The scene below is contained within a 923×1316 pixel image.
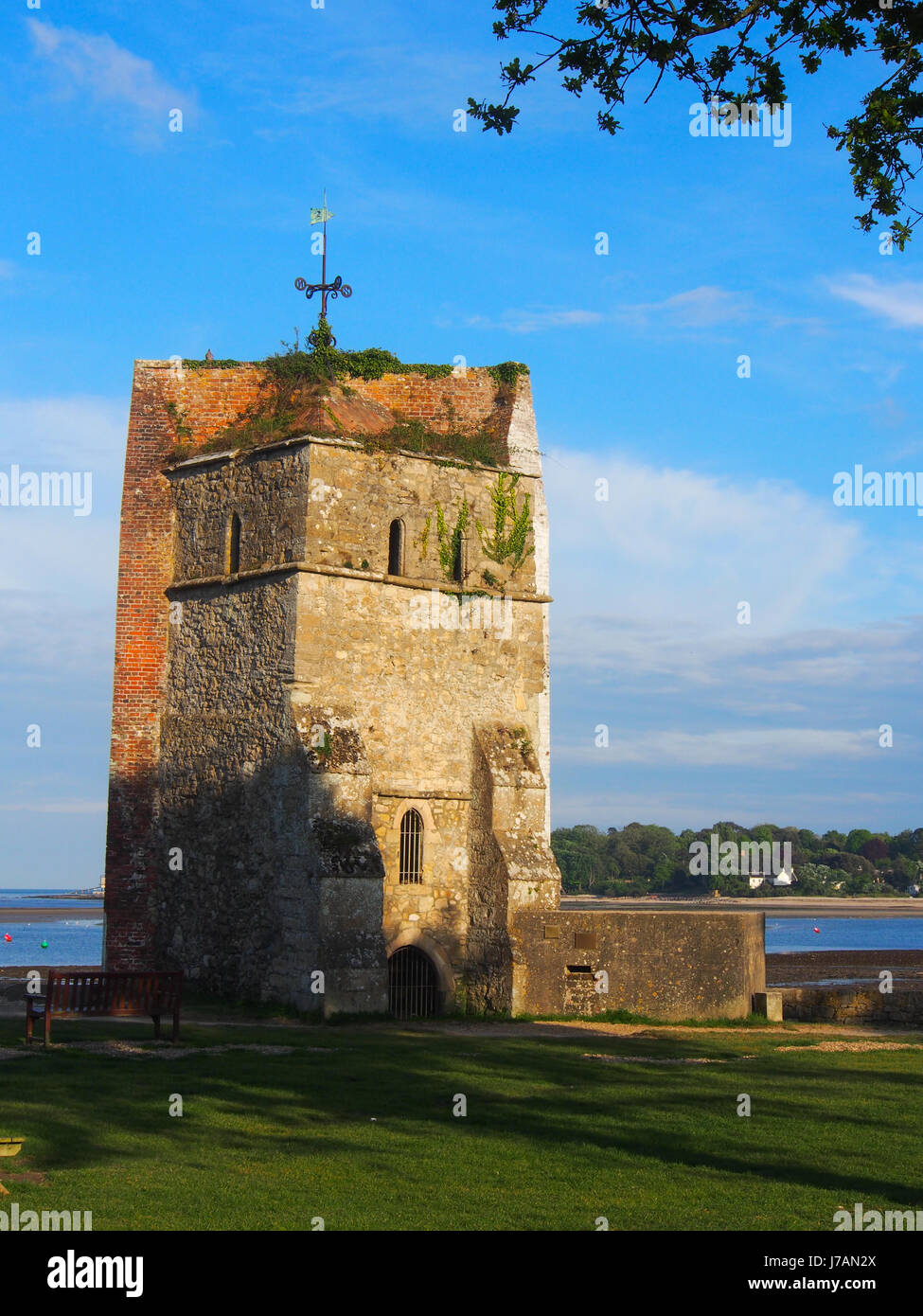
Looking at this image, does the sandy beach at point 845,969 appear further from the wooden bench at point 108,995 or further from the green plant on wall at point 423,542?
the wooden bench at point 108,995

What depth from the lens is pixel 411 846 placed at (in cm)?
2331

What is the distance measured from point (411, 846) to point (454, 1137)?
38.1 feet

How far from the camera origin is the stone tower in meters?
21.8

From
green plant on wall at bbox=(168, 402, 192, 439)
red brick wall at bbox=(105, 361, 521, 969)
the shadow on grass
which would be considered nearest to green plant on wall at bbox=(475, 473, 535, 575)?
red brick wall at bbox=(105, 361, 521, 969)

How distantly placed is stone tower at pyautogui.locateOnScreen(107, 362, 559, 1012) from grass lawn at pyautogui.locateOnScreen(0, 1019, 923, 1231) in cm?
426

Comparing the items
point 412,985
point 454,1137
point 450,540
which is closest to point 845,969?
point 412,985

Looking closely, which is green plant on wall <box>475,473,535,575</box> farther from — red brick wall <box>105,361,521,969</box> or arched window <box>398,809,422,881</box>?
arched window <box>398,809,422,881</box>

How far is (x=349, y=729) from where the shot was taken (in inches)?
877

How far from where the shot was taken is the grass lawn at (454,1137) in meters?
9.21

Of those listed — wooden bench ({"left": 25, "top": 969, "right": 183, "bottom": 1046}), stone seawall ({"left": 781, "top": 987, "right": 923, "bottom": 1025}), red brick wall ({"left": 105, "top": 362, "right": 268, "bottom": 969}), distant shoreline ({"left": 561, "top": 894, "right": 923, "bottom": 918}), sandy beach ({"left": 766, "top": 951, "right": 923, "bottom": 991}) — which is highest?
red brick wall ({"left": 105, "top": 362, "right": 268, "bottom": 969})

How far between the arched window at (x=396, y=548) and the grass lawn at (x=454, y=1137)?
8.61 metres

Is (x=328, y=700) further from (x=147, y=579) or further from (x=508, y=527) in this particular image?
(x=508, y=527)

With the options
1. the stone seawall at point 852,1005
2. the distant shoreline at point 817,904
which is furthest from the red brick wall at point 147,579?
the distant shoreline at point 817,904
